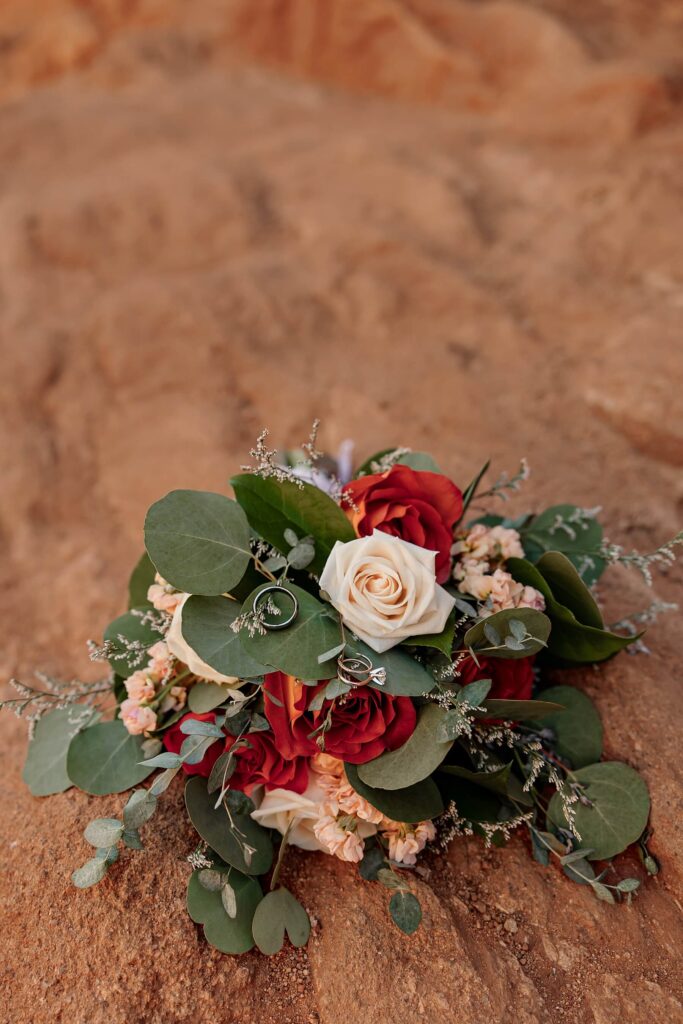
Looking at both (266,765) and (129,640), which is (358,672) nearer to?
(266,765)

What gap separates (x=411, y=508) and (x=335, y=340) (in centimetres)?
157

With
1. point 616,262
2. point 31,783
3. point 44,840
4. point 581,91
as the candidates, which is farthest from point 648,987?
point 581,91

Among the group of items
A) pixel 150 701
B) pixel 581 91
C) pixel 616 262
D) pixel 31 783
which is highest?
pixel 581 91

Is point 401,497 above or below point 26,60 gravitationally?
below

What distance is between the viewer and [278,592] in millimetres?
1505

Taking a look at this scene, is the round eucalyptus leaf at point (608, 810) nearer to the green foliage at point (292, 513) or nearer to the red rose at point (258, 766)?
the red rose at point (258, 766)

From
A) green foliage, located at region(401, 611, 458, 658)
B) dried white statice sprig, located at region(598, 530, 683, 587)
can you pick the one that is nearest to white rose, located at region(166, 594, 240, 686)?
green foliage, located at region(401, 611, 458, 658)

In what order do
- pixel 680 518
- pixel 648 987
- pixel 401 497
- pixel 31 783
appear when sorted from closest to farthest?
pixel 648 987, pixel 401 497, pixel 31 783, pixel 680 518

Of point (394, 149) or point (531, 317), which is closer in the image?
point (531, 317)

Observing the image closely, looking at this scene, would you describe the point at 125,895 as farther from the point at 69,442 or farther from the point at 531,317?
the point at 531,317

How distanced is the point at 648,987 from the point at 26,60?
4854 millimetres

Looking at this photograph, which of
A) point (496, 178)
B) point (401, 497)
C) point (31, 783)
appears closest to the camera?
point (401, 497)

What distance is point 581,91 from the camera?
3779 mm

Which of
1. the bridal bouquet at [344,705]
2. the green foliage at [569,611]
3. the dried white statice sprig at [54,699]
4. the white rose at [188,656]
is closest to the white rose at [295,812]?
the bridal bouquet at [344,705]
